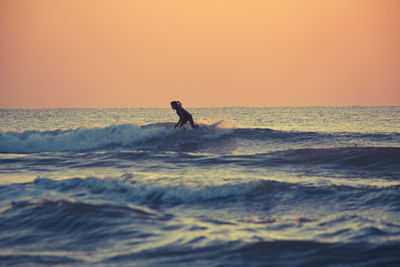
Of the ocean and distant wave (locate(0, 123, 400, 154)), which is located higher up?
distant wave (locate(0, 123, 400, 154))

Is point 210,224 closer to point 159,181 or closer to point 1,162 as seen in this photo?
point 159,181

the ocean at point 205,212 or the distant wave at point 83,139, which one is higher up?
the distant wave at point 83,139

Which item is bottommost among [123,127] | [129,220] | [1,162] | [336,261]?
[336,261]

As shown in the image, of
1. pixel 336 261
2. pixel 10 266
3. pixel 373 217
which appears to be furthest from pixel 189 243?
pixel 373 217

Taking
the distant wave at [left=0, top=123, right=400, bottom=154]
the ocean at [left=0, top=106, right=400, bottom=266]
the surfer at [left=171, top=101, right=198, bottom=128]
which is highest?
the surfer at [left=171, top=101, right=198, bottom=128]

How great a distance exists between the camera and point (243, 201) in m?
6.73

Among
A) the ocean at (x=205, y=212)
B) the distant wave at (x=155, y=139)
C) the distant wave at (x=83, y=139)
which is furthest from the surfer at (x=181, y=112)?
the ocean at (x=205, y=212)

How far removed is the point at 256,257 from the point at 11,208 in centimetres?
439

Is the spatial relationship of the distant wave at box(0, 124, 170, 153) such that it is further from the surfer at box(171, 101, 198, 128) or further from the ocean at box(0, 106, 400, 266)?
the ocean at box(0, 106, 400, 266)

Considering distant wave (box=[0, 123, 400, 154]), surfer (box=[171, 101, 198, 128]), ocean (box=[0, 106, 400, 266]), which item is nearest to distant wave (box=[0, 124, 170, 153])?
distant wave (box=[0, 123, 400, 154])

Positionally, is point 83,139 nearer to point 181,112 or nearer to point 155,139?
point 155,139

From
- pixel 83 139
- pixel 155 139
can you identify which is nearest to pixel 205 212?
pixel 155 139

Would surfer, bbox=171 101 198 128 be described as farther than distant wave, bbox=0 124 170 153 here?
Yes

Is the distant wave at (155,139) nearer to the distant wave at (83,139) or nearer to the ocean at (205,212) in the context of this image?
the distant wave at (83,139)
